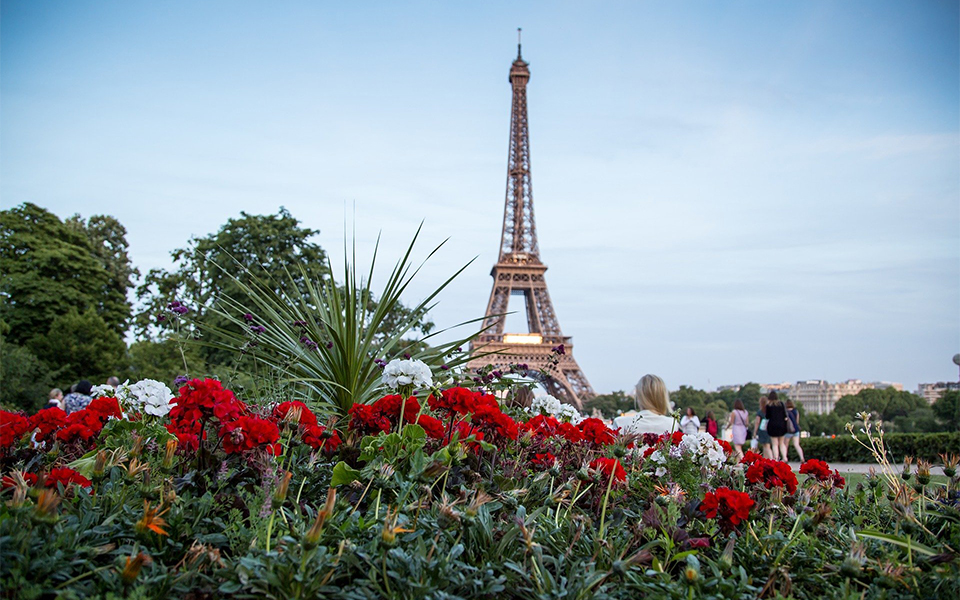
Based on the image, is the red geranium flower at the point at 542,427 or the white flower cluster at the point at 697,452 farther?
the white flower cluster at the point at 697,452

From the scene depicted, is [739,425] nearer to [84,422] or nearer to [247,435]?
[84,422]

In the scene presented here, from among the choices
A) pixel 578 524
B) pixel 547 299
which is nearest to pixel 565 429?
pixel 578 524

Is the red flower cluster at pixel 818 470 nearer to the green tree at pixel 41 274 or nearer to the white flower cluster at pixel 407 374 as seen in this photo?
the white flower cluster at pixel 407 374

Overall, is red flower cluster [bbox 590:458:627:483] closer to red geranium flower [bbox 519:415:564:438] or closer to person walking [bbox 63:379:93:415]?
red geranium flower [bbox 519:415:564:438]

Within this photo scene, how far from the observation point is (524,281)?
35.6 metres

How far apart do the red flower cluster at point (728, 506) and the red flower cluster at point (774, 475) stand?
0.46m

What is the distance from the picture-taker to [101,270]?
79.6 ft

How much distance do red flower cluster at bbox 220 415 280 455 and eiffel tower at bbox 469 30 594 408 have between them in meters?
28.0

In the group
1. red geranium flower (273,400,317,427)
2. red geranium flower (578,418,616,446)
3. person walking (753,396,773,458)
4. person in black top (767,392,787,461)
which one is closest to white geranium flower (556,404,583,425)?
red geranium flower (578,418,616,446)

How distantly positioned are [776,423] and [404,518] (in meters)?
10.1

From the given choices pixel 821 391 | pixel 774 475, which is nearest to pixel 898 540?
pixel 774 475

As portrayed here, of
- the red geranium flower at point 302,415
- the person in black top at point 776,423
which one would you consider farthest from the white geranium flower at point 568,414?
the person in black top at point 776,423

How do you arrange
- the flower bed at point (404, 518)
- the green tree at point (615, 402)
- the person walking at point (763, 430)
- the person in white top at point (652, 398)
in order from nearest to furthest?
1. the flower bed at point (404, 518)
2. the person in white top at point (652, 398)
3. the person walking at point (763, 430)
4. the green tree at point (615, 402)

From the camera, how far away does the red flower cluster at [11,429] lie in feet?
8.97
